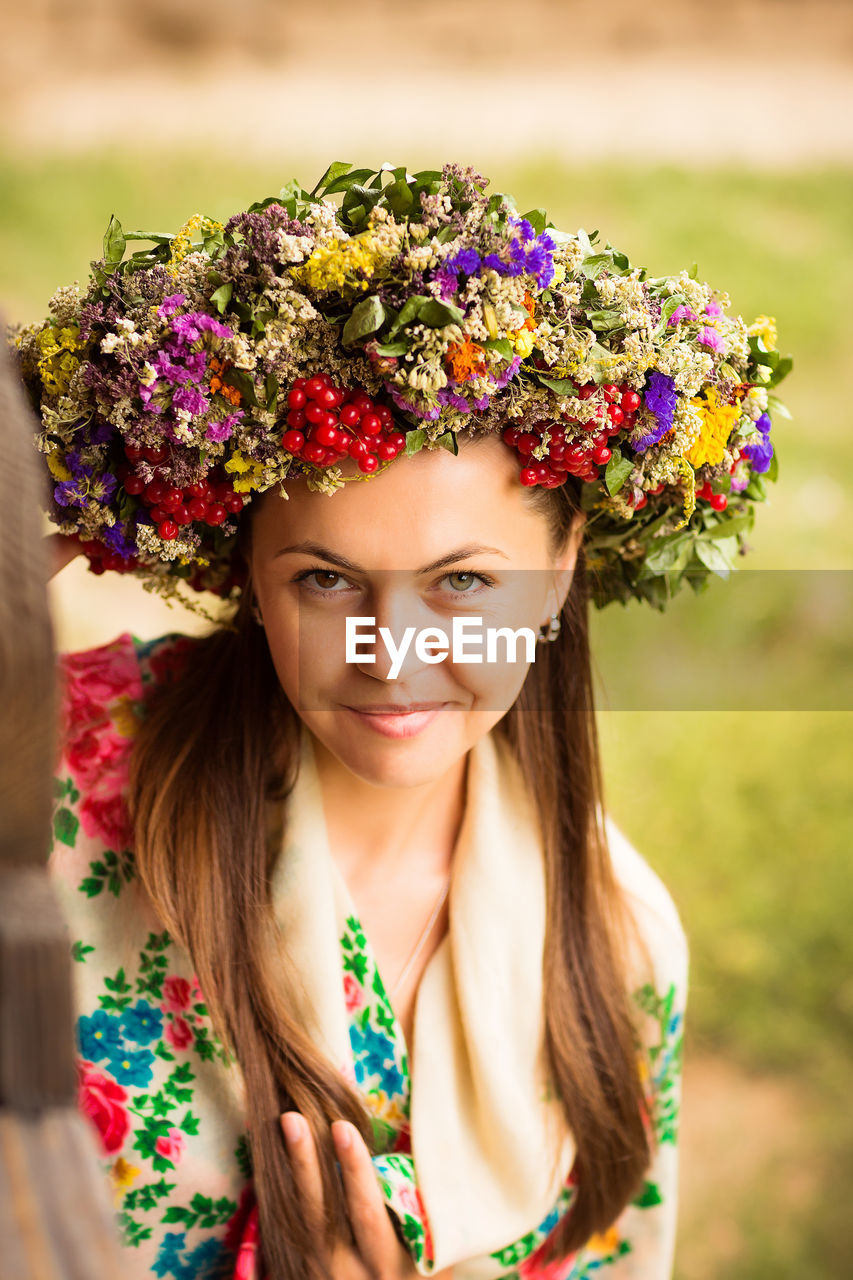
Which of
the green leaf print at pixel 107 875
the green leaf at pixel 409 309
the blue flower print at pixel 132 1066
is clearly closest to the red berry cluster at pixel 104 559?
the green leaf print at pixel 107 875

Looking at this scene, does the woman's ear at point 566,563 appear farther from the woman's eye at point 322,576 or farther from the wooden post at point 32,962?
the wooden post at point 32,962

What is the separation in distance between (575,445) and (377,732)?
371mm

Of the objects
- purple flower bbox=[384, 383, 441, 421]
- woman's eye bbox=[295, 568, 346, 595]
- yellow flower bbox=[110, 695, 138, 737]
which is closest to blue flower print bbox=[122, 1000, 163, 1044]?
yellow flower bbox=[110, 695, 138, 737]

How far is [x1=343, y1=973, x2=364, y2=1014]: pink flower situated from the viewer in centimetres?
155

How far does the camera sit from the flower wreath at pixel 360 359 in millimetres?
1169

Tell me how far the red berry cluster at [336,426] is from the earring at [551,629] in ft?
1.31

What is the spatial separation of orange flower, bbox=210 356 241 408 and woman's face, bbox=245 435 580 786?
0.13 meters

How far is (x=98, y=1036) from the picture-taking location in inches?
57.6

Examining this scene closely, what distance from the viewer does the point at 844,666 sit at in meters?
4.57

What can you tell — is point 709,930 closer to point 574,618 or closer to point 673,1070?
point 673,1070

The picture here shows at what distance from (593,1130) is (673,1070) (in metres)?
0.18

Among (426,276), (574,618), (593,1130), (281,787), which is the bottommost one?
(593,1130)

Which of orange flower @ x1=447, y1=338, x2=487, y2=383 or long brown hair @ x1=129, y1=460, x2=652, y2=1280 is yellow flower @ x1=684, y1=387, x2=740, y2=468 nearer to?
long brown hair @ x1=129, y1=460, x2=652, y2=1280

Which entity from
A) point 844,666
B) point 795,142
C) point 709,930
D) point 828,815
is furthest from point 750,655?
point 795,142
